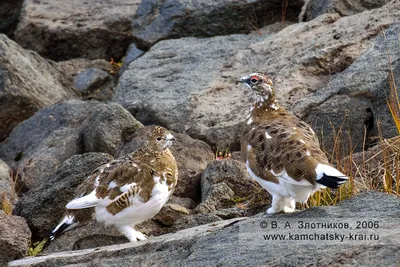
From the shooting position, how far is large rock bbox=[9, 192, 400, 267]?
5379mm

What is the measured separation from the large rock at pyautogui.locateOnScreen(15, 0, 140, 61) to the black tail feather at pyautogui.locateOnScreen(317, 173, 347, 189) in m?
7.88

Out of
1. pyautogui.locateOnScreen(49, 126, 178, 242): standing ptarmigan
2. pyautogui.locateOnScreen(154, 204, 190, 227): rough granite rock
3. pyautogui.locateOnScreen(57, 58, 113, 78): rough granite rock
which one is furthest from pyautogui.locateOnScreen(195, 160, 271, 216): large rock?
pyautogui.locateOnScreen(57, 58, 113, 78): rough granite rock

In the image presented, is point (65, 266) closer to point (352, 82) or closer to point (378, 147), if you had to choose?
point (378, 147)

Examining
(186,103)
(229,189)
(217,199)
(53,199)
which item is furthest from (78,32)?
(217,199)

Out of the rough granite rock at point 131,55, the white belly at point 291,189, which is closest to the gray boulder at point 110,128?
the rough granite rock at point 131,55

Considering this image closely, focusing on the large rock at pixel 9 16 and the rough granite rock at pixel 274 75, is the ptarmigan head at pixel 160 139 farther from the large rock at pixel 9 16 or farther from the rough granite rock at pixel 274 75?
the large rock at pixel 9 16

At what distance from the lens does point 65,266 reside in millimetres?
6535

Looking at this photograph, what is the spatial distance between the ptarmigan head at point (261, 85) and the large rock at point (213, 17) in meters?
4.51

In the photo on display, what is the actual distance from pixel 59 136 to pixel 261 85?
336cm

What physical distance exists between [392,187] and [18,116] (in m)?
5.24

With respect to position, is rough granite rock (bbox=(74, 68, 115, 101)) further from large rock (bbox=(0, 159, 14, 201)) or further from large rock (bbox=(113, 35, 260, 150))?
large rock (bbox=(0, 159, 14, 201))

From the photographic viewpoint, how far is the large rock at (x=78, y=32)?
13391mm

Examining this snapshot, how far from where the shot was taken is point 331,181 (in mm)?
5734

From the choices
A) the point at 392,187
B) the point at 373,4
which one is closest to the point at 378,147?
the point at 392,187
